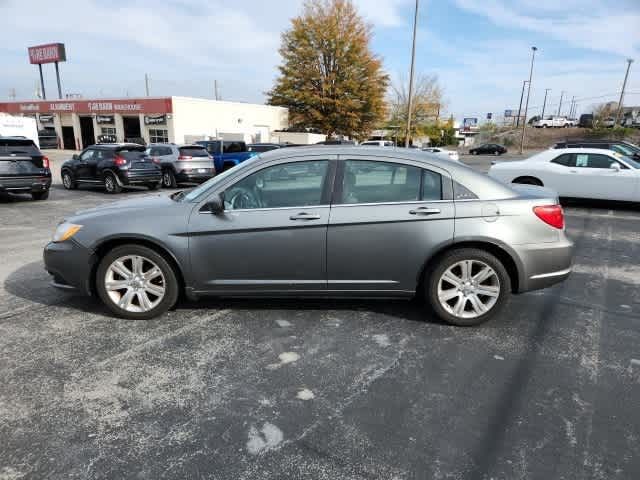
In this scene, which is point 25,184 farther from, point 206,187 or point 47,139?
point 47,139

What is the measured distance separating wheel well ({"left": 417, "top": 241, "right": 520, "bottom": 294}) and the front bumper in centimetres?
301

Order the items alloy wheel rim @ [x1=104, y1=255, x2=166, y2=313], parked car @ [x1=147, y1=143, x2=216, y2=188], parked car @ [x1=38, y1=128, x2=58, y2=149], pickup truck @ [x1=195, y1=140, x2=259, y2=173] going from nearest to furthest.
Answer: alloy wheel rim @ [x1=104, y1=255, x2=166, y2=313] → parked car @ [x1=147, y1=143, x2=216, y2=188] → pickup truck @ [x1=195, y1=140, x2=259, y2=173] → parked car @ [x1=38, y1=128, x2=58, y2=149]

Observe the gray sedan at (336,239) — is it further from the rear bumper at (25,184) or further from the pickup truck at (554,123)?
the pickup truck at (554,123)

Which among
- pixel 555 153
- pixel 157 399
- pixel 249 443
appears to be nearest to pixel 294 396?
pixel 249 443

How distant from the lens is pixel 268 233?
153 inches

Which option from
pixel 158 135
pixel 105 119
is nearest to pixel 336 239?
pixel 158 135

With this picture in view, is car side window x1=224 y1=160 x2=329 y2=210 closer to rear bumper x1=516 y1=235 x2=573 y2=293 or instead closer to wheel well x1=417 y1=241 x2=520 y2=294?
wheel well x1=417 y1=241 x2=520 y2=294

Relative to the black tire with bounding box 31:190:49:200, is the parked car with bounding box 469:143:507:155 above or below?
below

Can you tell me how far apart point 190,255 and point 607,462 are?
3.28m

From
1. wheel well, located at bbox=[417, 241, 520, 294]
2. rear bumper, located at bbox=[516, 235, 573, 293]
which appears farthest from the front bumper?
rear bumper, located at bbox=[516, 235, 573, 293]

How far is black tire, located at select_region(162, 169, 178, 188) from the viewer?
15490mm

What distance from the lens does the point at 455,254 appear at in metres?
3.90

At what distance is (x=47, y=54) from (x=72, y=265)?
2159 inches

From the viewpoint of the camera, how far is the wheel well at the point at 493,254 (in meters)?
3.93
